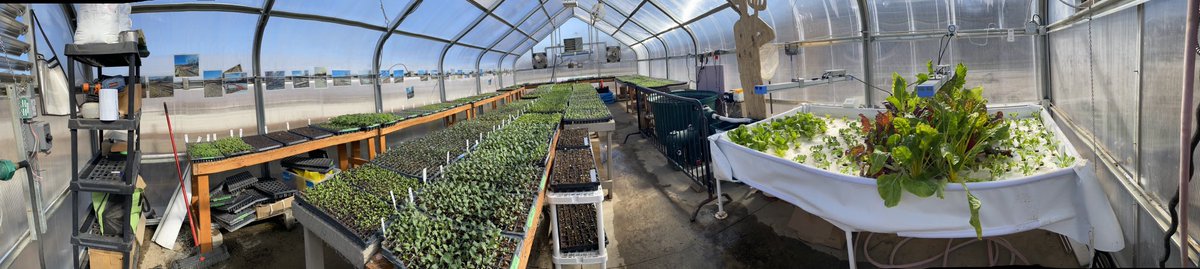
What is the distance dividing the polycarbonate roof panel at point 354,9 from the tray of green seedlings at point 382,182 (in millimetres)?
3571

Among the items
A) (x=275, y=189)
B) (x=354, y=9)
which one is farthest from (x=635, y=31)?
(x=275, y=189)

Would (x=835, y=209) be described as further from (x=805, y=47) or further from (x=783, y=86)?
(x=805, y=47)

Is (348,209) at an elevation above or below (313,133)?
below

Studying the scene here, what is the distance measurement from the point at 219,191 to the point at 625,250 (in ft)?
14.5

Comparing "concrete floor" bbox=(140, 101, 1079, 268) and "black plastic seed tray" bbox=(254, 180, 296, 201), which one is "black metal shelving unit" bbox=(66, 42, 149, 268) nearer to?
"concrete floor" bbox=(140, 101, 1079, 268)

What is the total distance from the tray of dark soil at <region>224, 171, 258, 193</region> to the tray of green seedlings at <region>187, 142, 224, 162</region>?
24.4 inches

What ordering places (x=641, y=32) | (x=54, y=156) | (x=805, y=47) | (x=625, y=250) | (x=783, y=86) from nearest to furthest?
(x=54, y=156) → (x=625, y=250) → (x=783, y=86) → (x=805, y=47) → (x=641, y=32)

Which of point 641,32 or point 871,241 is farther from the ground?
point 641,32

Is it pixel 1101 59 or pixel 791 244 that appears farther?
pixel 791 244

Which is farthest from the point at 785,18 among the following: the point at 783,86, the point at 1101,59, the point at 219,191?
the point at 219,191

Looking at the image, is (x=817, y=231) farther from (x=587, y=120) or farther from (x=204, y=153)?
(x=204, y=153)

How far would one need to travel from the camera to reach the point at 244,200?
5617 millimetres

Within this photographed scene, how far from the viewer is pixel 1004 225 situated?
259 cm

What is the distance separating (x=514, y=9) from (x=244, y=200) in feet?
32.6
